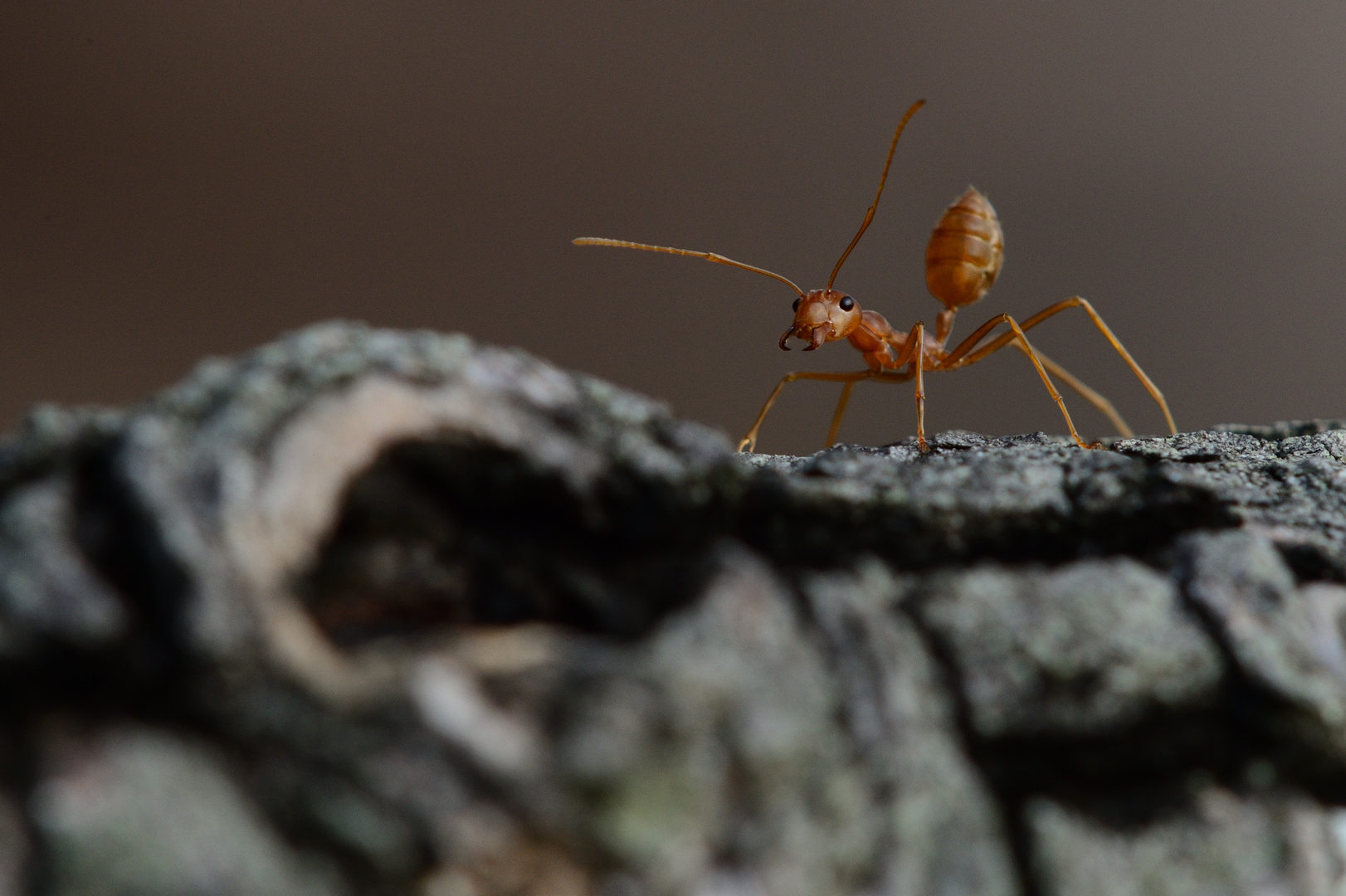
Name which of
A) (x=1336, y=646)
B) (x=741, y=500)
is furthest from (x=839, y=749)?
(x=1336, y=646)

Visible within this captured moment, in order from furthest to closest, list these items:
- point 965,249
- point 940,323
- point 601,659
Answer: point 940,323
point 965,249
point 601,659

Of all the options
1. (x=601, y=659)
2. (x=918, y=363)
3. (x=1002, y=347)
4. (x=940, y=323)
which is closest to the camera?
(x=601, y=659)

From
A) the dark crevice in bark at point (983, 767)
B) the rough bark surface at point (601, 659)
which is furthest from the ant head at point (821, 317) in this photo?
the dark crevice in bark at point (983, 767)

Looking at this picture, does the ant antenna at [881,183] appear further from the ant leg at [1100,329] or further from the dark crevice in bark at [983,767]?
the dark crevice in bark at [983,767]

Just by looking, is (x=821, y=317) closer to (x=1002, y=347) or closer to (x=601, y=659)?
(x=1002, y=347)

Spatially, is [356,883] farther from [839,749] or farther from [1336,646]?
[1336,646]

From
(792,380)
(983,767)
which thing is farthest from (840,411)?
(983,767)

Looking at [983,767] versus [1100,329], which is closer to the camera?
[983,767]

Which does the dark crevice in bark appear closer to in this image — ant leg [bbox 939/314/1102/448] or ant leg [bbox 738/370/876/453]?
ant leg [bbox 939/314/1102/448]

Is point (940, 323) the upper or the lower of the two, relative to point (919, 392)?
upper

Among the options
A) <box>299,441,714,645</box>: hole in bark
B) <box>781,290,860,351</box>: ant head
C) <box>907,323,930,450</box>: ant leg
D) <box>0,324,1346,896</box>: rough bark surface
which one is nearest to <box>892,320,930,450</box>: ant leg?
<box>907,323,930,450</box>: ant leg
